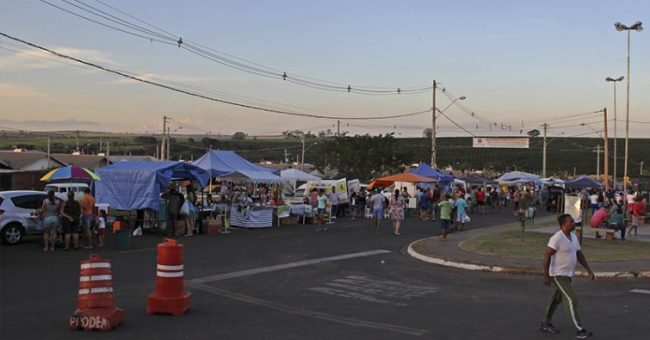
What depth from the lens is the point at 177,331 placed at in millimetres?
8047

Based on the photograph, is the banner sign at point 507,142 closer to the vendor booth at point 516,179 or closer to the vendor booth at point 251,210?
the vendor booth at point 516,179

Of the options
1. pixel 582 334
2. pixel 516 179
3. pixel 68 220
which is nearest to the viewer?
pixel 582 334

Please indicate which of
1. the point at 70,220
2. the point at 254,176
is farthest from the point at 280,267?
the point at 254,176

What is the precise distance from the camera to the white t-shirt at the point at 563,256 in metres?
8.30

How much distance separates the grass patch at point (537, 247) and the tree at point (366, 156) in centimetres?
5608

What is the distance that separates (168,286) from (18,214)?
11.9 metres

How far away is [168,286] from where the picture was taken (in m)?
8.96

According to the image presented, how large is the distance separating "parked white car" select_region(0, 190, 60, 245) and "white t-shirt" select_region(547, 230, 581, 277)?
1565cm

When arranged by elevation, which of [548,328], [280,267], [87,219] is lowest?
[280,267]

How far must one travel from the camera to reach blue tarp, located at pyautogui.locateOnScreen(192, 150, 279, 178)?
2702 cm

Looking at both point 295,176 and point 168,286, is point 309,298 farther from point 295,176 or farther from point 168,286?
point 295,176

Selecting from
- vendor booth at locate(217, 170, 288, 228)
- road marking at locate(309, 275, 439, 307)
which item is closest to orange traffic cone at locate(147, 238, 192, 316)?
road marking at locate(309, 275, 439, 307)

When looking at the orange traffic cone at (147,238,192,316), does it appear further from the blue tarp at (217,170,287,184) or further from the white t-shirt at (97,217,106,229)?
the blue tarp at (217,170,287,184)

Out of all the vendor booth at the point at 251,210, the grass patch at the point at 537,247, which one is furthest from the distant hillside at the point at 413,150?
the grass patch at the point at 537,247
